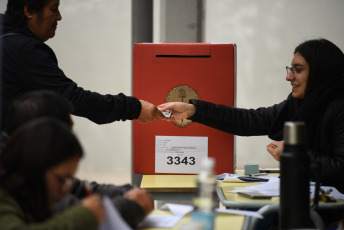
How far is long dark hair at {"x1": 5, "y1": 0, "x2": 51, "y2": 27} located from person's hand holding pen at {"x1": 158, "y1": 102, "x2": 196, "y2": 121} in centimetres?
74

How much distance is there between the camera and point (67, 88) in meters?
1.92

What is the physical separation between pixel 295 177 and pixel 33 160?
25.5 inches

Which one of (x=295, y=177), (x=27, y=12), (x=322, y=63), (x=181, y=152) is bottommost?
(x=181, y=152)

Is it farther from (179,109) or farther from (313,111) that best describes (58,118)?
(313,111)

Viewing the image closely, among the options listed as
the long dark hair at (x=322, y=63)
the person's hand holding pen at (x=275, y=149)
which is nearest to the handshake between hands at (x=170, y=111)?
the person's hand holding pen at (x=275, y=149)

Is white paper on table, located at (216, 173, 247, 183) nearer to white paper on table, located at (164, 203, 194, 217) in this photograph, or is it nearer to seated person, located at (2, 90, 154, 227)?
white paper on table, located at (164, 203, 194, 217)

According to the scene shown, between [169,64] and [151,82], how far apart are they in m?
0.13

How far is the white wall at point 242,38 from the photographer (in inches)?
144

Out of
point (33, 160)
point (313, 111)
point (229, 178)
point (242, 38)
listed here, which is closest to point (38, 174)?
point (33, 160)

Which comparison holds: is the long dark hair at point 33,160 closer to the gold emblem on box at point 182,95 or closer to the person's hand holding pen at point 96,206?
the person's hand holding pen at point 96,206

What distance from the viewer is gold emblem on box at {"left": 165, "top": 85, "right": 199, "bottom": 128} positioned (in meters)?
2.20

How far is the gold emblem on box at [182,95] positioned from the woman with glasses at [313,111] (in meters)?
0.04

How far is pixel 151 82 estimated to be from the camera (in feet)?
7.19

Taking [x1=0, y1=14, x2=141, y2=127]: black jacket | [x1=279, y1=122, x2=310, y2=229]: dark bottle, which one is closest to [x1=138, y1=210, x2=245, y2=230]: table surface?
[x1=279, y1=122, x2=310, y2=229]: dark bottle
